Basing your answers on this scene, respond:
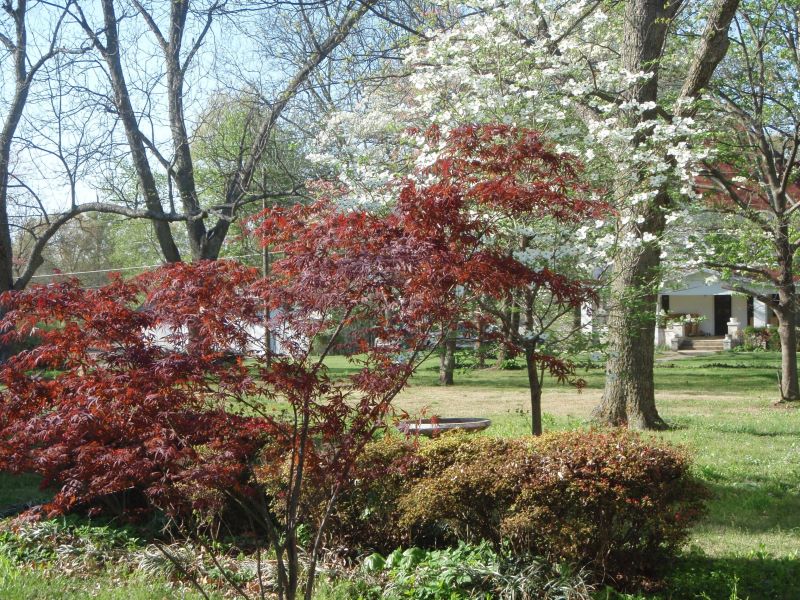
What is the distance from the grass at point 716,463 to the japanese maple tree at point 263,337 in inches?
55.3

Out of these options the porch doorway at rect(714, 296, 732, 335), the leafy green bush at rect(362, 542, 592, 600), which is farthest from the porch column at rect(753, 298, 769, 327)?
the leafy green bush at rect(362, 542, 592, 600)

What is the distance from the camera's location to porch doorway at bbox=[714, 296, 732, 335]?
3925 centimetres

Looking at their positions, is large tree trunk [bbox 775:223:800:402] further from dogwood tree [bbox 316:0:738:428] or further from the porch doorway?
the porch doorway

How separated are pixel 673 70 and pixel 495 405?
7.04 meters

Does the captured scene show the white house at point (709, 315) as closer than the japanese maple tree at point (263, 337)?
No

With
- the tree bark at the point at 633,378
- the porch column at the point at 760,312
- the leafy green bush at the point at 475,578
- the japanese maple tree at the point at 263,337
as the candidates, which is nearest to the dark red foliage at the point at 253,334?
the japanese maple tree at the point at 263,337

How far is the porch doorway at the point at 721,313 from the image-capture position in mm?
39250

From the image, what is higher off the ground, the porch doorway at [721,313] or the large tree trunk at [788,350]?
the porch doorway at [721,313]

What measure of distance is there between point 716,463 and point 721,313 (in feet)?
106

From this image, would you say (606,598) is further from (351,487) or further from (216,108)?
(216,108)

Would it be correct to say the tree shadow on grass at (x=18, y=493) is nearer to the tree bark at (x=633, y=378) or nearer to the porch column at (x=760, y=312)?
the tree bark at (x=633, y=378)

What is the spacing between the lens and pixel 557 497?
5027 mm

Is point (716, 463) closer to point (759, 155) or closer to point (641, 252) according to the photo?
point (641, 252)

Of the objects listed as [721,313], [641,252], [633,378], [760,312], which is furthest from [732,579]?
[721,313]
